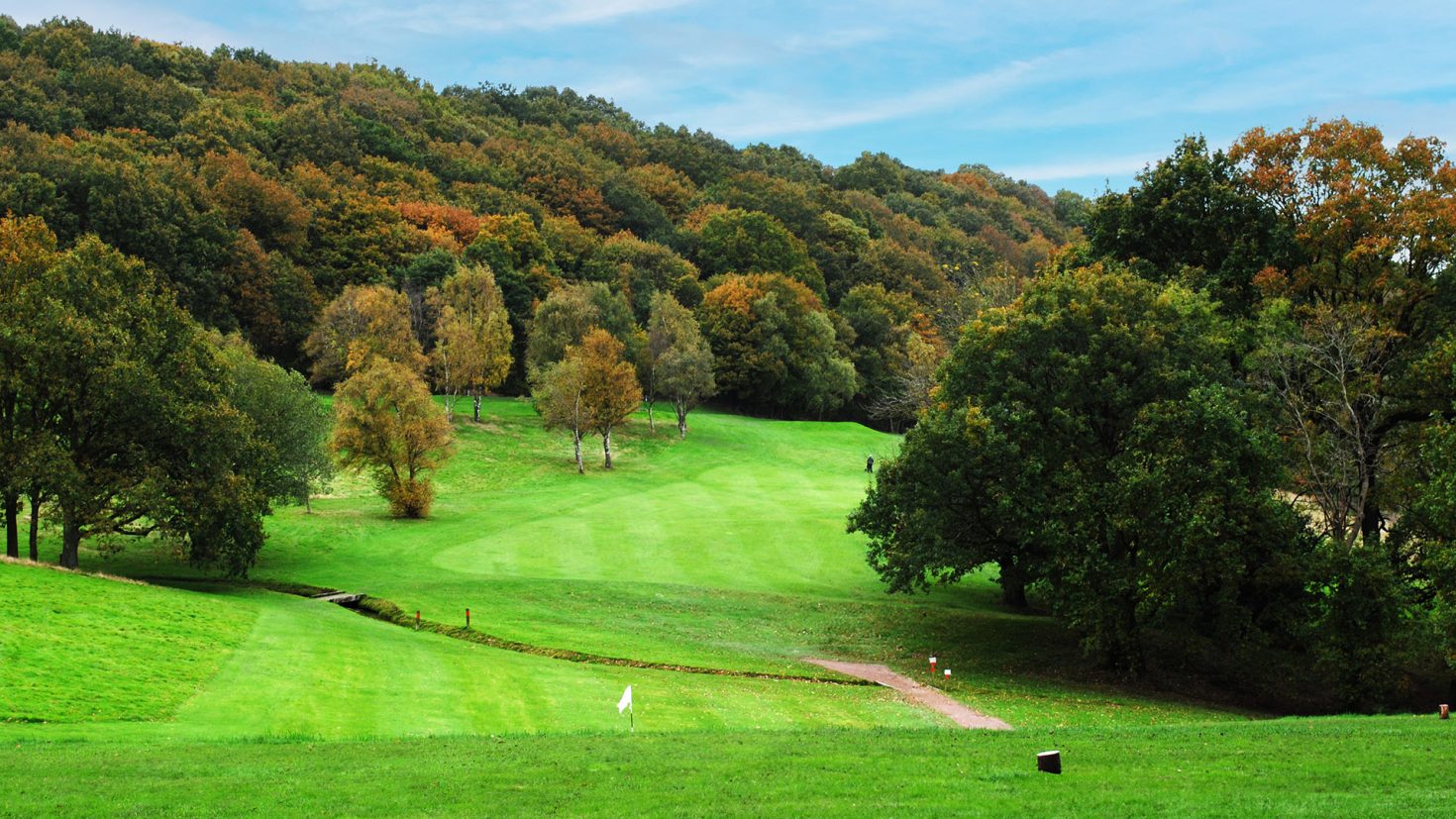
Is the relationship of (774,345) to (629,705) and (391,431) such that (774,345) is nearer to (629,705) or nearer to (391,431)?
(391,431)

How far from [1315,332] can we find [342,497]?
51.6 metres

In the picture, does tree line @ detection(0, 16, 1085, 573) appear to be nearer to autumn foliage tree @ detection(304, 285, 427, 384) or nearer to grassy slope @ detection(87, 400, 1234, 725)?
autumn foliage tree @ detection(304, 285, 427, 384)

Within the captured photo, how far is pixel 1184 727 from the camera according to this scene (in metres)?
20.6

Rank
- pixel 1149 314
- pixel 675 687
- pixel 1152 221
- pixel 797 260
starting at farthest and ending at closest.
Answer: pixel 797 260, pixel 1152 221, pixel 1149 314, pixel 675 687

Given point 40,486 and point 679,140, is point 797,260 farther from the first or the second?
point 40,486

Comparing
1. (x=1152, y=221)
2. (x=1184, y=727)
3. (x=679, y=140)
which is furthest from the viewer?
(x=679, y=140)

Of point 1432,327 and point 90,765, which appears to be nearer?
point 90,765

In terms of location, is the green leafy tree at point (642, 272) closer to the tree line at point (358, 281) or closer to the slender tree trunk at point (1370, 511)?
the tree line at point (358, 281)

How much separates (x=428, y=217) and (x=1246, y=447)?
98.3 meters

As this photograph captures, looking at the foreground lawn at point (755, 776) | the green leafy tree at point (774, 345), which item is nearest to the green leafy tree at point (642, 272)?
the green leafy tree at point (774, 345)

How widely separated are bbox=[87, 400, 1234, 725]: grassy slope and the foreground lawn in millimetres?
7421

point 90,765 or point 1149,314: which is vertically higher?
point 1149,314

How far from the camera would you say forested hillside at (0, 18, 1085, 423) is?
86750 millimetres

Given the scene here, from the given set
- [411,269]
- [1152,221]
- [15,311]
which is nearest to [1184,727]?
[1152,221]
